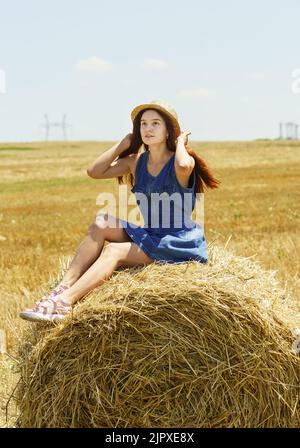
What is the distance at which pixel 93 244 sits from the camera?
472 centimetres

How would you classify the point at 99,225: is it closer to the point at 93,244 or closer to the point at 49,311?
the point at 93,244

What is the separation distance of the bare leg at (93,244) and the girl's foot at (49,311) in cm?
20

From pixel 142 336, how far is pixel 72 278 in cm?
64

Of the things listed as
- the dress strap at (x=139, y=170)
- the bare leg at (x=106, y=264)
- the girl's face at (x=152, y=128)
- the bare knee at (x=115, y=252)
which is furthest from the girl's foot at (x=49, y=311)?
the girl's face at (x=152, y=128)

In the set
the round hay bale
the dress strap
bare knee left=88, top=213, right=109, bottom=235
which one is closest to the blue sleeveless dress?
the dress strap

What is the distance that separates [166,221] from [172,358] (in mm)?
956

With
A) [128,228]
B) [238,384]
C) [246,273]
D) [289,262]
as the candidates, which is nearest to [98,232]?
[128,228]

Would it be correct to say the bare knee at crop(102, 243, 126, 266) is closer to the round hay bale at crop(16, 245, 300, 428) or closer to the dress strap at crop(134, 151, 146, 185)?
the round hay bale at crop(16, 245, 300, 428)

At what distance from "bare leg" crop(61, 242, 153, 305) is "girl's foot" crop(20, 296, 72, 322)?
49 mm

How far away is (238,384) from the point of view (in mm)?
4262

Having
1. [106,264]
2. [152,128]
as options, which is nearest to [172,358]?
[106,264]

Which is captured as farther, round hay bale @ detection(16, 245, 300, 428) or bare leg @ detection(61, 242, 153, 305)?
bare leg @ detection(61, 242, 153, 305)

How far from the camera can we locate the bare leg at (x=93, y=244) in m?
4.65

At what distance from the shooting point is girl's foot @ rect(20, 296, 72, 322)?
14.2ft
